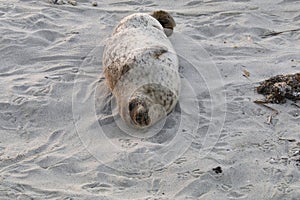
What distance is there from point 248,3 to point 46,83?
3290mm

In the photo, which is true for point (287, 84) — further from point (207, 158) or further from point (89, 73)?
point (89, 73)

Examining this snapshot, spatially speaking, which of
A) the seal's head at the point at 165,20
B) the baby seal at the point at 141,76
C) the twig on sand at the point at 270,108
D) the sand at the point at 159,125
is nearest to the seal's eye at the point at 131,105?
the baby seal at the point at 141,76

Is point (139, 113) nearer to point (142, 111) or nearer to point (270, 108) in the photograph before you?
point (142, 111)

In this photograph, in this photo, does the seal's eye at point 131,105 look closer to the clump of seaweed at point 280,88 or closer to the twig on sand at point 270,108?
the twig on sand at point 270,108

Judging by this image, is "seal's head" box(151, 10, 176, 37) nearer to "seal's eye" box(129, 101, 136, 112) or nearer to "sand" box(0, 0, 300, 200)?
"sand" box(0, 0, 300, 200)

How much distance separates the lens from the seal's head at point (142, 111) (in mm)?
4508

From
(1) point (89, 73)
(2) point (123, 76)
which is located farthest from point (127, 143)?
(1) point (89, 73)

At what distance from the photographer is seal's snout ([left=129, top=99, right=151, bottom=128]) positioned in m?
4.50

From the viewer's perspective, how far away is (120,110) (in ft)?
15.7

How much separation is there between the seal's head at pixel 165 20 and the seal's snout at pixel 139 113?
1921 mm

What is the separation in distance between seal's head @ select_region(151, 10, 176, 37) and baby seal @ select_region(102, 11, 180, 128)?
894mm

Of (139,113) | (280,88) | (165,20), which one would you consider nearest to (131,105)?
(139,113)

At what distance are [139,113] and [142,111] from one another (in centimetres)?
3

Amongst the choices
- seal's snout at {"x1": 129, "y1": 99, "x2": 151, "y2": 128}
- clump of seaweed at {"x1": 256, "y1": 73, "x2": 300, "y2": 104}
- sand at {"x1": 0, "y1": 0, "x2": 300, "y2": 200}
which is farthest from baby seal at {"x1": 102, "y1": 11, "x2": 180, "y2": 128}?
clump of seaweed at {"x1": 256, "y1": 73, "x2": 300, "y2": 104}
